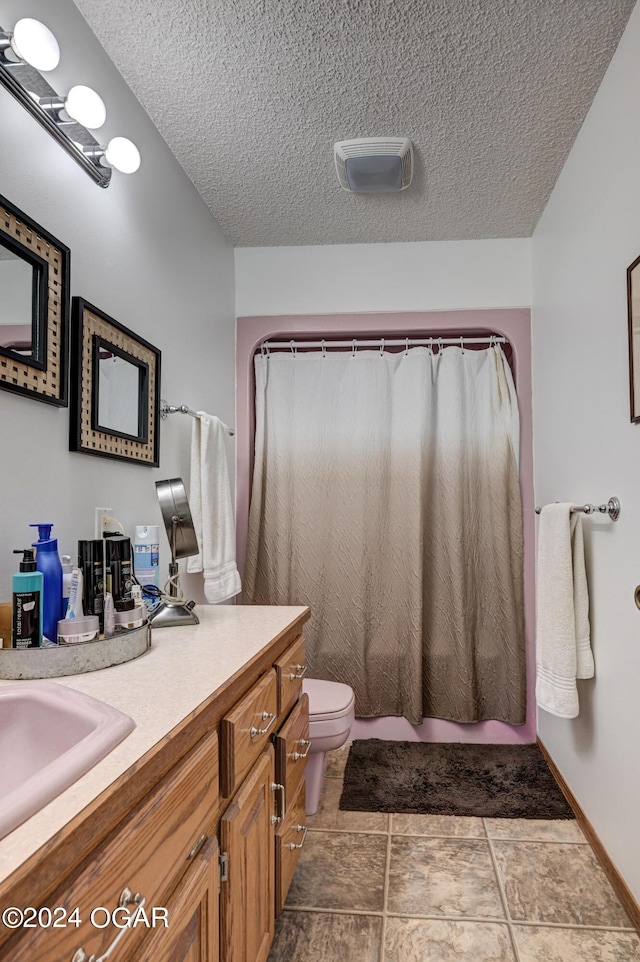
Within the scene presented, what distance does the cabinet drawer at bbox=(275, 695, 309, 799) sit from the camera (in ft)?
4.73

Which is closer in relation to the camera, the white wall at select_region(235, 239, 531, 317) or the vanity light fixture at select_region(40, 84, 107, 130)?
the vanity light fixture at select_region(40, 84, 107, 130)

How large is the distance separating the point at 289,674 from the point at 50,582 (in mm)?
648

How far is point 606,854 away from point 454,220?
2432mm

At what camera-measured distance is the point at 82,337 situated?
4.94 ft

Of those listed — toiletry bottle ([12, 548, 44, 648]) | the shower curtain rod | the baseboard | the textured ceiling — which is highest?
the textured ceiling

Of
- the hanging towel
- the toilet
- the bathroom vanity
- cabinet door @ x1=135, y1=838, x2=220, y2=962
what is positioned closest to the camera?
the bathroom vanity

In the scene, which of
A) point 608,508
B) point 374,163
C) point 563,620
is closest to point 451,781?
point 563,620

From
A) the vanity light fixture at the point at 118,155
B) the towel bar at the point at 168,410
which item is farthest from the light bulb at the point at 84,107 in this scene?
the towel bar at the point at 168,410

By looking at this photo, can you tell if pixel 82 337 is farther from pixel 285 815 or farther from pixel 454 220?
pixel 454 220

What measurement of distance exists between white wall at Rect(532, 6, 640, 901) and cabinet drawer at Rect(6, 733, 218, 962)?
1211 millimetres

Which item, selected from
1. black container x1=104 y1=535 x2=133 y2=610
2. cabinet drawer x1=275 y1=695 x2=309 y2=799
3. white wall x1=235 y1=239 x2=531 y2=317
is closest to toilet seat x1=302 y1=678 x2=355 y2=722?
cabinet drawer x1=275 y1=695 x2=309 y2=799

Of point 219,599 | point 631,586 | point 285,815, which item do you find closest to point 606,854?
point 631,586

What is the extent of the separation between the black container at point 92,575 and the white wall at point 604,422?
132 centimetres

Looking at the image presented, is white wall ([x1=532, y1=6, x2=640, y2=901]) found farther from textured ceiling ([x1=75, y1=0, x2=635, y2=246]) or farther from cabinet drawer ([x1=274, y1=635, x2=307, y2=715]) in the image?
cabinet drawer ([x1=274, y1=635, x2=307, y2=715])
